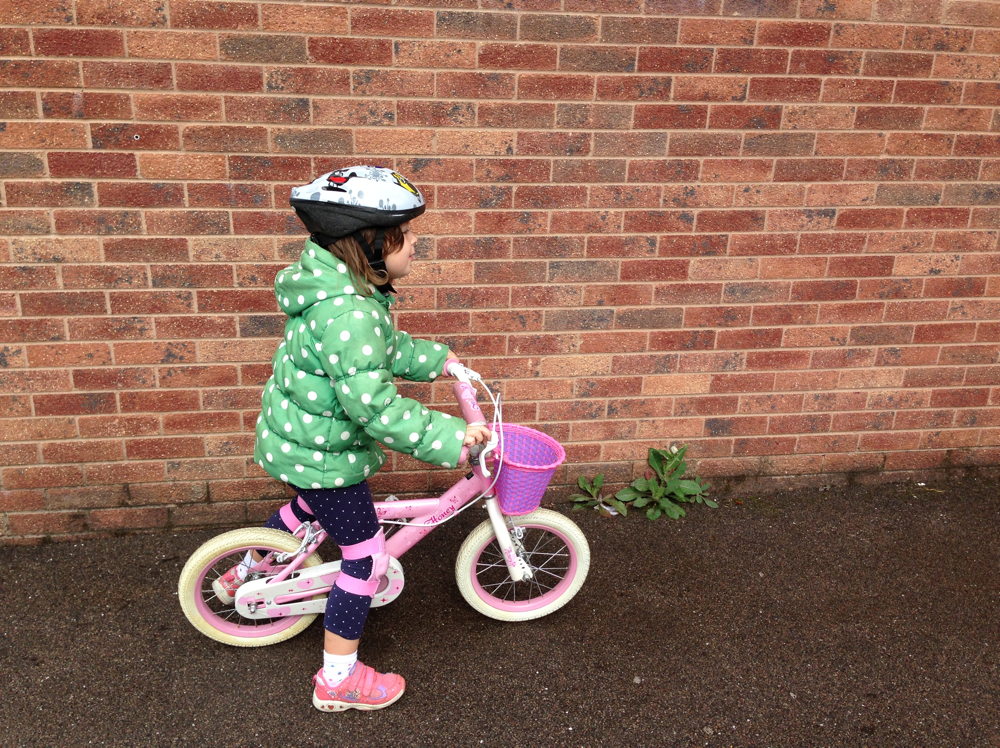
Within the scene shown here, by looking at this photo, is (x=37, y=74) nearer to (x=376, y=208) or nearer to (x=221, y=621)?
(x=376, y=208)

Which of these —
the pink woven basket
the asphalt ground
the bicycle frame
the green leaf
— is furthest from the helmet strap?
the green leaf

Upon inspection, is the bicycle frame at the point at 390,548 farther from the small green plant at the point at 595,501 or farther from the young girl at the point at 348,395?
the small green plant at the point at 595,501

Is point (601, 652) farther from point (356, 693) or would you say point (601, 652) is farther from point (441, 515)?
point (356, 693)

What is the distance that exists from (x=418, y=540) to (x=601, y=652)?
0.84 m

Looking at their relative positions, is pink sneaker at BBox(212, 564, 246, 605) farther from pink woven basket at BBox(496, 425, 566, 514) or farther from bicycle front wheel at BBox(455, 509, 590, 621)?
pink woven basket at BBox(496, 425, 566, 514)

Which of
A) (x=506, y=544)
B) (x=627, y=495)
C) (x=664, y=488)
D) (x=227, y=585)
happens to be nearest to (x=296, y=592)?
(x=227, y=585)

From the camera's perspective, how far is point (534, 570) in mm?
3672

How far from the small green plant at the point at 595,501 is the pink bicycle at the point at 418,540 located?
0.89 meters

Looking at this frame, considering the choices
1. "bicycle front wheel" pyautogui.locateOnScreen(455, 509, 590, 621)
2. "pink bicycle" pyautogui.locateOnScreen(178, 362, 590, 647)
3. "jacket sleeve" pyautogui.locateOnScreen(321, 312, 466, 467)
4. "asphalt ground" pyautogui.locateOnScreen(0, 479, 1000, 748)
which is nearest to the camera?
"jacket sleeve" pyautogui.locateOnScreen(321, 312, 466, 467)

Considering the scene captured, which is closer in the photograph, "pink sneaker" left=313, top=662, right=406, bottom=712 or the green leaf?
"pink sneaker" left=313, top=662, right=406, bottom=712

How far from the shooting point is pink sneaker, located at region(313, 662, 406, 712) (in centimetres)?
292

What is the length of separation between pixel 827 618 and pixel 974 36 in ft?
9.26

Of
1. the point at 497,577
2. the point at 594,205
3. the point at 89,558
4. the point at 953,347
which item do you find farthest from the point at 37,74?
the point at 953,347

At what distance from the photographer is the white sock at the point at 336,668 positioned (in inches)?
116
